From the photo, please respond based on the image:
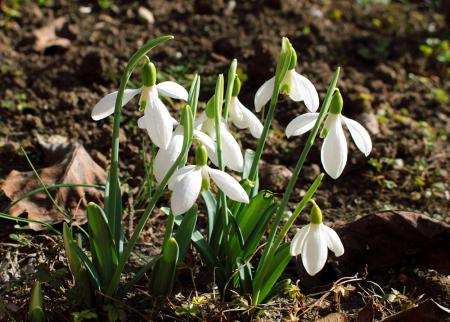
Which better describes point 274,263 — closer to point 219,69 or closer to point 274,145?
point 274,145

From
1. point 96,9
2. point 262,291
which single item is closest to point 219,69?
point 96,9

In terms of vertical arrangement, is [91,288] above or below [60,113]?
above

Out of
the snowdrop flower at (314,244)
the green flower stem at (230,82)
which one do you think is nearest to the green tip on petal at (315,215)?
the snowdrop flower at (314,244)

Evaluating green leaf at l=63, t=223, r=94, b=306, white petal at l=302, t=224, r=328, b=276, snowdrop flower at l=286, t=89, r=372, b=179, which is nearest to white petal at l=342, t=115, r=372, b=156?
snowdrop flower at l=286, t=89, r=372, b=179

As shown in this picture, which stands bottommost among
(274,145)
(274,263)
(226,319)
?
(274,145)

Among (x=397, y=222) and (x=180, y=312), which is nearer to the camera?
(x=180, y=312)

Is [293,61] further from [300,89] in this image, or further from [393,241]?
[393,241]

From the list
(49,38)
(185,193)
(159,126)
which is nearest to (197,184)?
(185,193)

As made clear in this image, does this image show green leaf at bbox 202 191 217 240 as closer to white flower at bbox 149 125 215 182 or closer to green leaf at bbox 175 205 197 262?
green leaf at bbox 175 205 197 262
